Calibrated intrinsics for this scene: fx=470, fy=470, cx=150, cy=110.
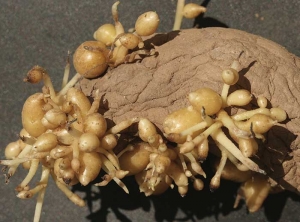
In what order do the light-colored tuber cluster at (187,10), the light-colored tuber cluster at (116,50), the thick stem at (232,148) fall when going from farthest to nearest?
the light-colored tuber cluster at (187,10), the light-colored tuber cluster at (116,50), the thick stem at (232,148)

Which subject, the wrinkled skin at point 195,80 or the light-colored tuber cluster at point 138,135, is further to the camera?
the wrinkled skin at point 195,80

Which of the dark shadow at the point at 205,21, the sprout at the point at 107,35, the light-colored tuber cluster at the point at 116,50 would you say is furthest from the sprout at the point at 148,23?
the dark shadow at the point at 205,21

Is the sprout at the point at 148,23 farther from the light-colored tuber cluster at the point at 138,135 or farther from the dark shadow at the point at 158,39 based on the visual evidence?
the light-colored tuber cluster at the point at 138,135

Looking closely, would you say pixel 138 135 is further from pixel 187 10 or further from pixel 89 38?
pixel 89 38

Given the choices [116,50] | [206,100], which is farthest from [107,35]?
[206,100]

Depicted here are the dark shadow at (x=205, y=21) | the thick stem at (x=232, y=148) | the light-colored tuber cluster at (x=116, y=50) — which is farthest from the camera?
the dark shadow at (x=205, y=21)

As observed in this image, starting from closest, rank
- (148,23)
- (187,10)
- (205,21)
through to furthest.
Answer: (148,23) < (187,10) < (205,21)

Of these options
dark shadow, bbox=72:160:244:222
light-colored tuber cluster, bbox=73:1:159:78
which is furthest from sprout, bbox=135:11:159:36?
dark shadow, bbox=72:160:244:222
